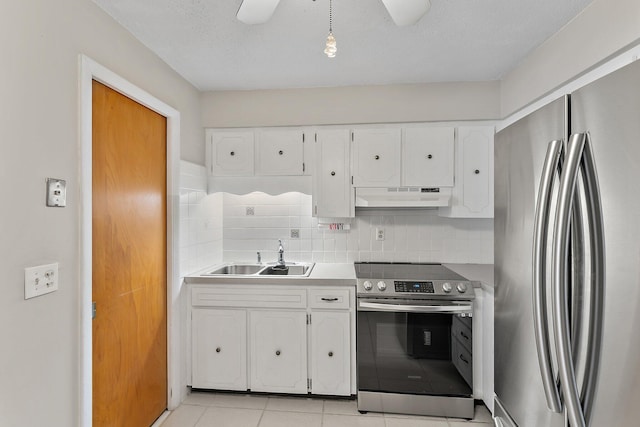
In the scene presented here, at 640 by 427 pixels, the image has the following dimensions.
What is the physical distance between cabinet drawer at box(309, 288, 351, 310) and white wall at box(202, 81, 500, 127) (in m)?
1.41

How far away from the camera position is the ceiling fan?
4.84ft

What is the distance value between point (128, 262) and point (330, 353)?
149 centimetres

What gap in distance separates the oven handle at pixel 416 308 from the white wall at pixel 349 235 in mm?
771

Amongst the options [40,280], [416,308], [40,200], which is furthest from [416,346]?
[40,200]

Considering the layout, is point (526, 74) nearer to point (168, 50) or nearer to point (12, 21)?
point (168, 50)

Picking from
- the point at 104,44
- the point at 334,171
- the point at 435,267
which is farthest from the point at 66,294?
the point at 435,267

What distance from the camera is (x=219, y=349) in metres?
2.57

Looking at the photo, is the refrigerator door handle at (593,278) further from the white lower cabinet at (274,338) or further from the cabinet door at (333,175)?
the cabinet door at (333,175)

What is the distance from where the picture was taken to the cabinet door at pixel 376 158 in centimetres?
281

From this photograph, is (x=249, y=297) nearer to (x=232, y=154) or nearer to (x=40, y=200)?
(x=232, y=154)

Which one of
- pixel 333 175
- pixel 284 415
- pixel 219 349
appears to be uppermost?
pixel 333 175

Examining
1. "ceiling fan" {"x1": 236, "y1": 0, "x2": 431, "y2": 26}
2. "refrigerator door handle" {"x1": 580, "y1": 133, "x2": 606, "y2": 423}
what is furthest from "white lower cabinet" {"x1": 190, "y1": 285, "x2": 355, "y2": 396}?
"refrigerator door handle" {"x1": 580, "y1": 133, "x2": 606, "y2": 423}

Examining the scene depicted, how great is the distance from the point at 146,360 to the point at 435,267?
2.26 meters

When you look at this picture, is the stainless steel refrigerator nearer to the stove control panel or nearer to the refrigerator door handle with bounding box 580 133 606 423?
the refrigerator door handle with bounding box 580 133 606 423
